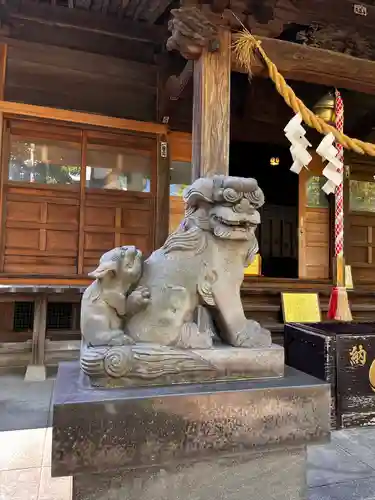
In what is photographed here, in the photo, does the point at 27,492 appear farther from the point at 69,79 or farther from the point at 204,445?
the point at 69,79

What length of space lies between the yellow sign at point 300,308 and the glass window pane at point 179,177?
2.11 m

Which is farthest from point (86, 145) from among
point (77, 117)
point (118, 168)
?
point (118, 168)

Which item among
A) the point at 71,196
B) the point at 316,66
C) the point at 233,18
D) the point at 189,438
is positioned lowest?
the point at 189,438

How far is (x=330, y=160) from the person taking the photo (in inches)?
135

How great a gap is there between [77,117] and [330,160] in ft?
10.8

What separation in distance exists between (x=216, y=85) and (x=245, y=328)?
7.35 feet

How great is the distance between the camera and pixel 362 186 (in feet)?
22.1

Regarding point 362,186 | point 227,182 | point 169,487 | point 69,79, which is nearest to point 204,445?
point 169,487

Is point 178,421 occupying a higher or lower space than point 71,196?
lower

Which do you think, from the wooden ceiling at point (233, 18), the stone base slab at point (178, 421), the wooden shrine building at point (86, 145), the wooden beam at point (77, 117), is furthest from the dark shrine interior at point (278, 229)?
the stone base slab at point (178, 421)

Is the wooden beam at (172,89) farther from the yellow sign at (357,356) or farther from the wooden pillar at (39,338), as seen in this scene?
the yellow sign at (357,356)

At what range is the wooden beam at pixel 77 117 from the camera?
15.7ft

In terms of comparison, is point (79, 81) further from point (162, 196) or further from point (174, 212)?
point (174, 212)

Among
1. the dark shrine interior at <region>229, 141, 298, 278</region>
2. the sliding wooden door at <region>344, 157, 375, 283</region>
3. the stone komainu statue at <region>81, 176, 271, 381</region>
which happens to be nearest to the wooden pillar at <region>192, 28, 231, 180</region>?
the stone komainu statue at <region>81, 176, 271, 381</region>
